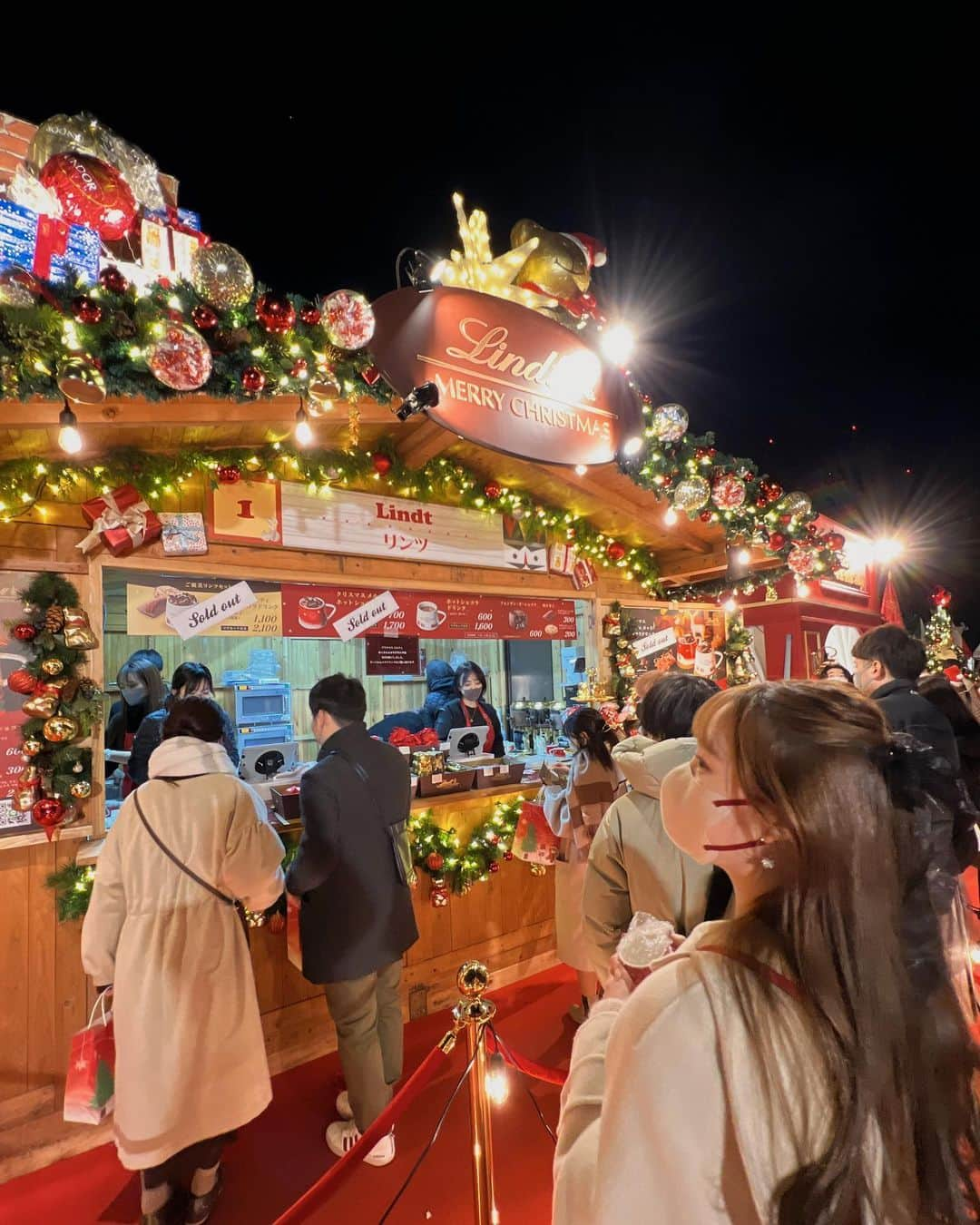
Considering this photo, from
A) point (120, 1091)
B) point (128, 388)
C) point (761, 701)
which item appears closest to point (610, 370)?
point (128, 388)

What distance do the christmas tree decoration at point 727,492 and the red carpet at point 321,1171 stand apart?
406 centimetres

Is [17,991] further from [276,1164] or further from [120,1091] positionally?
[276,1164]

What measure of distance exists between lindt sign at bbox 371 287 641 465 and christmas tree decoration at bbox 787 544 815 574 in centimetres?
249

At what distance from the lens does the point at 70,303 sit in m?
2.36

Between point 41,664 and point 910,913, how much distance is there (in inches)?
139

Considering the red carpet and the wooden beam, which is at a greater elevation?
the wooden beam

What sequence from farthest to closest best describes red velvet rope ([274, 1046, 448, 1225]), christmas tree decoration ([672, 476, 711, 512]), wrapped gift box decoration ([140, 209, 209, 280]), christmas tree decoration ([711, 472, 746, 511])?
1. wrapped gift box decoration ([140, 209, 209, 280])
2. christmas tree decoration ([711, 472, 746, 511])
3. christmas tree decoration ([672, 476, 711, 512])
4. red velvet rope ([274, 1046, 448, 1225])

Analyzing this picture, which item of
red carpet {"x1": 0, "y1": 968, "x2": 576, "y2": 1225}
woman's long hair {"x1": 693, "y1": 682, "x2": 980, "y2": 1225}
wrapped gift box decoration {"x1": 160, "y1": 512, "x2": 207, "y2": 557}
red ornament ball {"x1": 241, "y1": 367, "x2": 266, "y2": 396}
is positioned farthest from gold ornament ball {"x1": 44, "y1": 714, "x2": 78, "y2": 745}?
woman's long hair {"x1": 693, "y1": 682, "x2": 980, "y2": 1225}

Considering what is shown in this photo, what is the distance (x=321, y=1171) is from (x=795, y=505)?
5490 mm

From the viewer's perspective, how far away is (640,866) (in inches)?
89.5

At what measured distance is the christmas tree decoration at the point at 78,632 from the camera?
3.10 meters

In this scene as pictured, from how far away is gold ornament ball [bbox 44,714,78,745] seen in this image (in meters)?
2.98

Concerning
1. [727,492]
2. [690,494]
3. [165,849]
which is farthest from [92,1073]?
[727,492]

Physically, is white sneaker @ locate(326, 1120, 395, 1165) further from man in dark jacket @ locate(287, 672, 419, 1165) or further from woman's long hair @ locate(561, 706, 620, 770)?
→ woman's long hair @ locate(561, 706, 620, 770)
